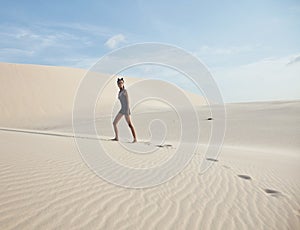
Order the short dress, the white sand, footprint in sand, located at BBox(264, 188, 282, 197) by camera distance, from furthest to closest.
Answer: the short dress, footprint in sand, located at BBox(264, 188, 282, 197), the white sand

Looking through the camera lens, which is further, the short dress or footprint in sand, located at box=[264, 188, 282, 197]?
the short dress

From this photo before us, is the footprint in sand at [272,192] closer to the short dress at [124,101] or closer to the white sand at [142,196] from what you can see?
the white sand at [142,196]

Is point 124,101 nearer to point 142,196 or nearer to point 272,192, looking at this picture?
point 142,196

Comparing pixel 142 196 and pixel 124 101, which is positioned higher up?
pixel 124 101

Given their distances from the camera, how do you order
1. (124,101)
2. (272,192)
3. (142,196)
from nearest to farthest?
(142,196) < (272,192) < (124,101)

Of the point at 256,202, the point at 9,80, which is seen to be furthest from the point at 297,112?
the point at 9,80

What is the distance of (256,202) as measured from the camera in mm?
4270

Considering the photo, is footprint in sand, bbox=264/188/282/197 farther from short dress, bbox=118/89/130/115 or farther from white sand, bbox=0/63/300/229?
short dress, bbox=118/89/130/115

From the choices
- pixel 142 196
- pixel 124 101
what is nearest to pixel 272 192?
pixel 142 196

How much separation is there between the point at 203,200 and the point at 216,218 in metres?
0.59

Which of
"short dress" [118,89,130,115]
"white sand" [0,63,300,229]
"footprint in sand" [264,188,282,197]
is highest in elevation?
"short dress" [118,89,130,115]

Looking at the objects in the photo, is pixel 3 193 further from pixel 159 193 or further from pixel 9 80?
pixel 9 80

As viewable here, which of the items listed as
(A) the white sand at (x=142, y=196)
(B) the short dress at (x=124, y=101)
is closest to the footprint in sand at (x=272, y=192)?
(A) the white sand at (x=142, y=196)

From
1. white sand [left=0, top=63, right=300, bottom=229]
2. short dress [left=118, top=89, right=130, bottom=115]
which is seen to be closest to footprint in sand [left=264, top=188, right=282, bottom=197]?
white sand [left=0, top=63, right=300, bottom=229]
